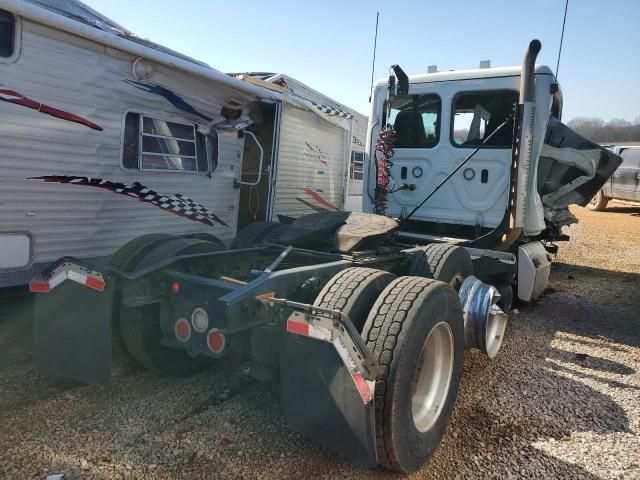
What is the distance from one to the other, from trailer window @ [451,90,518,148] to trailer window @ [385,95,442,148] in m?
0.25

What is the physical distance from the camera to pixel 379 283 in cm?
301

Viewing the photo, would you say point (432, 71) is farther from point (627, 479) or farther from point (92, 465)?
A: point (92, 465)

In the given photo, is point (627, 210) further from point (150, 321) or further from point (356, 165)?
point (150, 321)

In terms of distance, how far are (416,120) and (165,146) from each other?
119 inches

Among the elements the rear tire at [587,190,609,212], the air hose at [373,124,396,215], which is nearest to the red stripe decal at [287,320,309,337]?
the air hose at [373,124,396,215]

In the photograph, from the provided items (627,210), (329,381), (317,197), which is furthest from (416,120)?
(627,210)

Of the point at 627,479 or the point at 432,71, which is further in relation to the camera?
the point at 432,71

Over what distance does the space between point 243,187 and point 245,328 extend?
191 inches

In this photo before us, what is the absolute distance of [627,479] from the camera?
277cm

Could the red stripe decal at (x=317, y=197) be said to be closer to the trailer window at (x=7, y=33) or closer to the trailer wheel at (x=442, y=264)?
the trailer wheel at (x=442, y=264)

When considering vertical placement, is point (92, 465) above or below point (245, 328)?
below

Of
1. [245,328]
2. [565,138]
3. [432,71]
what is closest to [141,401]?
[245,328]

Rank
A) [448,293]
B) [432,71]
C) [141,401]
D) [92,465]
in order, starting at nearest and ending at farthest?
[92,465] < [448,293] < [141,401] < [432,71]

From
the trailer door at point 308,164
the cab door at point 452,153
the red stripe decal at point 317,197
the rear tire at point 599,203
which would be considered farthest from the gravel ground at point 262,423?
the rear tire at point 599,203
